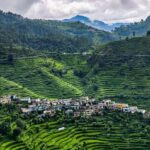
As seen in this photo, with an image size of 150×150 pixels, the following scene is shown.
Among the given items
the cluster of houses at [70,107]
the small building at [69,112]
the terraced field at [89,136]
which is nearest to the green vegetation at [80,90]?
the terraced field at [89,136]

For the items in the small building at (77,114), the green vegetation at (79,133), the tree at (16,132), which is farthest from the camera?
the small building at (77,114)

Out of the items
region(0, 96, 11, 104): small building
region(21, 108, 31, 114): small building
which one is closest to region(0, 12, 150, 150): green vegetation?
region(21, 108, 31, 114): small building

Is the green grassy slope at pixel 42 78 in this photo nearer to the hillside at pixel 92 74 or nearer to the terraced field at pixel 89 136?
the hillside at pixel 92 74

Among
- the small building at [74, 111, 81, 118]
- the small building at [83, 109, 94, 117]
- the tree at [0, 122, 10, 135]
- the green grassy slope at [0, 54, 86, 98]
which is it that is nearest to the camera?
the tree at [0, 122, 10, 135]

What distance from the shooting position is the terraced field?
85.3 meters

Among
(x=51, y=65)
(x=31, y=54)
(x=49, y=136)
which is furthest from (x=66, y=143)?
(x=31, y=54)

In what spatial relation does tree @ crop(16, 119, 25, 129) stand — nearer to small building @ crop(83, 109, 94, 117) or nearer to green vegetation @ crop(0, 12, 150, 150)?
green vegetation @ crop(0, 12, 150, 150)

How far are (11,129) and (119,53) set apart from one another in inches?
3829

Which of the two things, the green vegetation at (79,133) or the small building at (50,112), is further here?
the small building at (50,112)

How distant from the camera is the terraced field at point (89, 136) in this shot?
85.3 metres

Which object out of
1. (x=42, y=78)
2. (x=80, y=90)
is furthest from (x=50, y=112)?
(x=42, y=78)

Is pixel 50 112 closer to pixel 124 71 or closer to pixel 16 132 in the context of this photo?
pixel 16 132

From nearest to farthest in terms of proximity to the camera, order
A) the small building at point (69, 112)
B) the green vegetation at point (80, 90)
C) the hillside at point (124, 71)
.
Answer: the green vegetation at point (80, 90)
the small building at point (69, 112)
the hillside at point (124, 71)

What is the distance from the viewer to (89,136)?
89.9 metres
